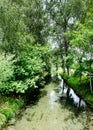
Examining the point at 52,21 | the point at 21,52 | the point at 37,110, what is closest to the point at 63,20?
the point at 52,21

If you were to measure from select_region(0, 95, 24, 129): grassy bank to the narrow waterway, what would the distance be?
0.79m

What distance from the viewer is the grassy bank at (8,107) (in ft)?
54.8

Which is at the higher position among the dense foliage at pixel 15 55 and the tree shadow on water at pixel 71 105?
the dense foliage at pixel 15 55

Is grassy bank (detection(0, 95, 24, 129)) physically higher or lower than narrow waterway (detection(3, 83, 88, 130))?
higher

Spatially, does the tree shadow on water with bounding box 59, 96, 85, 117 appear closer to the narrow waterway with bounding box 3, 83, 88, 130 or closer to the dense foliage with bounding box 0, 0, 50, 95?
the narrow waterway with bounding box 3, 83, 88, 130

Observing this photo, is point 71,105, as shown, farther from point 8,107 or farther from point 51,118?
point 8,107

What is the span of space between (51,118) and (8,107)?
4209 mm

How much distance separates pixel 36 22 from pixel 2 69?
18.2 meters

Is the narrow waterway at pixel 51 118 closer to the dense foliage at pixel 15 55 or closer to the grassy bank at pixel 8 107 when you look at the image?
the grassy bank at pixel 8 107

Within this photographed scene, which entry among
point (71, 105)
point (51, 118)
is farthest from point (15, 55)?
point (51, 118)

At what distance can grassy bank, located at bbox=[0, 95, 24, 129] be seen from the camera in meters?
16.7

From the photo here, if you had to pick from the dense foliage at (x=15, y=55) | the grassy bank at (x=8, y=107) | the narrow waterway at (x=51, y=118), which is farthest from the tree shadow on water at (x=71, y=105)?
the grassy bank at (x=8, y=107)

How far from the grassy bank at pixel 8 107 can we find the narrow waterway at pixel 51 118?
2.59ft

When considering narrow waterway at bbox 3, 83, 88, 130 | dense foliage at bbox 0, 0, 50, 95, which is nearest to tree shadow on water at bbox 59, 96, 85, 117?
narrow waterway at bbox 3, 83, 88, 130
